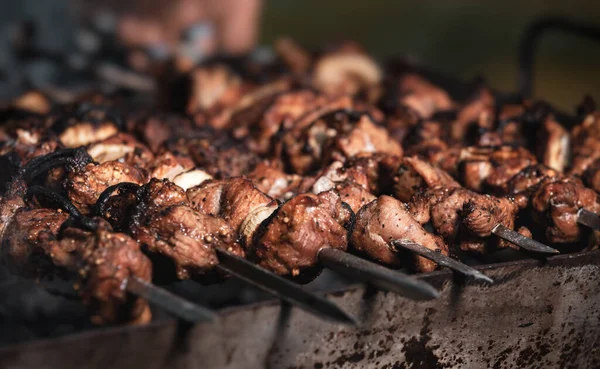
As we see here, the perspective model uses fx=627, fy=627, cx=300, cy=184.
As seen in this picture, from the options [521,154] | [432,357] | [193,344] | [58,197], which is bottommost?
[432,357]

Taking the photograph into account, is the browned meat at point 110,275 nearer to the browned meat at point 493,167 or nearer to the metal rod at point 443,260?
the metal rod at point 443,260

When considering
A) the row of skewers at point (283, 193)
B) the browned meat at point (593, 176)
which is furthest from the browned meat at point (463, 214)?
the browned meat at point (593, 176)

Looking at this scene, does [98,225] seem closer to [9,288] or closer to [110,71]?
[9,288]

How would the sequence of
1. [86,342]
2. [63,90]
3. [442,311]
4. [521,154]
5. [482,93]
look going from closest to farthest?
[86,342]
[442,311]
[521,154]
[482,93]
[63,90]

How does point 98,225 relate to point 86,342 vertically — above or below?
above

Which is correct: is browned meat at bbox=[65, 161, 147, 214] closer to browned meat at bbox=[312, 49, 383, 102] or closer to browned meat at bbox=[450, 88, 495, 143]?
browned meat at bbox=[450, 88, 495, 143]

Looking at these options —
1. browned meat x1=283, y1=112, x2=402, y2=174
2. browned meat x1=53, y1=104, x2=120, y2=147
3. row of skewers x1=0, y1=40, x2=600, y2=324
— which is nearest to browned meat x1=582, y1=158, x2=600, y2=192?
row of skewers x1=0, y1=40, x2=600, y2=324

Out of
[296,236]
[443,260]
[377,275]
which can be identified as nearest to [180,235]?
[296,236]

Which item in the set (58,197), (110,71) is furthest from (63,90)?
(58,197)
